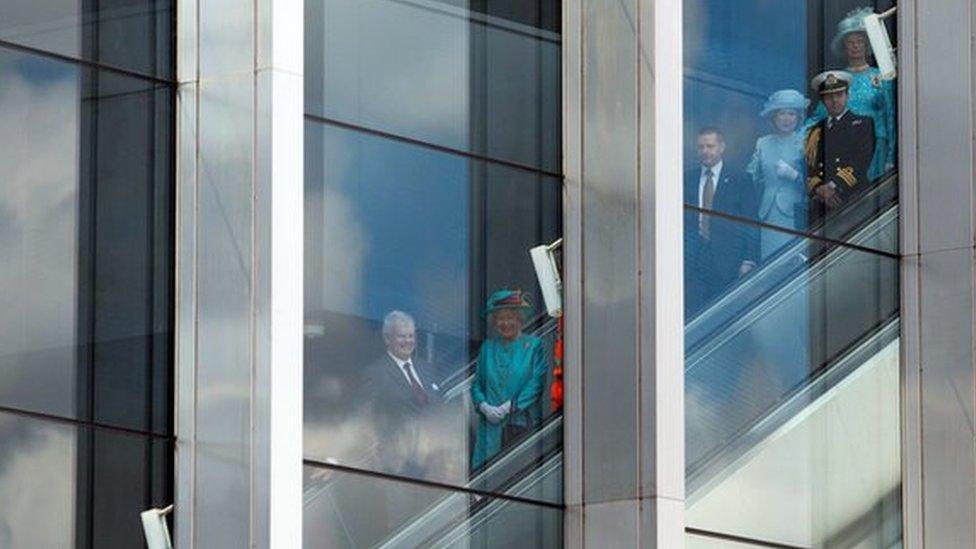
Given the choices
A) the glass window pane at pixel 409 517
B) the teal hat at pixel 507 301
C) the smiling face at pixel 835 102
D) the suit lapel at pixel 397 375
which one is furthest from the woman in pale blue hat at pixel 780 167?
the suit lapel at pixel 397 375

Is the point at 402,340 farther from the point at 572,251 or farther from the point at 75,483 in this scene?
the point at 75,483

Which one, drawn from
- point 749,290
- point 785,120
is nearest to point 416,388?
point 749,290

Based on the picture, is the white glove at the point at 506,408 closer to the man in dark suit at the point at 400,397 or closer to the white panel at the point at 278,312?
the man in dark suit at the point at 400,397

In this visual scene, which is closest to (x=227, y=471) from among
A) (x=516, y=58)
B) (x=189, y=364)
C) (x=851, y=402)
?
(x=189, y=364)

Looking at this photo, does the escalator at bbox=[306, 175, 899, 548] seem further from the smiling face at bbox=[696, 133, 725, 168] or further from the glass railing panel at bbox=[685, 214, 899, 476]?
the smiling face at bbox=[696, 133, 725, 168]

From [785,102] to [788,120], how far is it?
0.49 feet

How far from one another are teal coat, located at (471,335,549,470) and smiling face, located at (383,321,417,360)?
665mm

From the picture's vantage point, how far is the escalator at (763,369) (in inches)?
773

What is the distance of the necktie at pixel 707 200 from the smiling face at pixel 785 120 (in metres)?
1.07

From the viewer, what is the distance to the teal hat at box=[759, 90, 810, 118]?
70.7ft

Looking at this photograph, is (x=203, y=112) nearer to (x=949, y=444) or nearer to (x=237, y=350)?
(x=237, y=350)

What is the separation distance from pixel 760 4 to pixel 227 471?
21.7 ft

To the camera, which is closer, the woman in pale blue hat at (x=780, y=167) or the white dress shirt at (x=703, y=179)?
the white dress shirt at (x=703, y=179)

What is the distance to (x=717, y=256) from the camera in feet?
68.0
